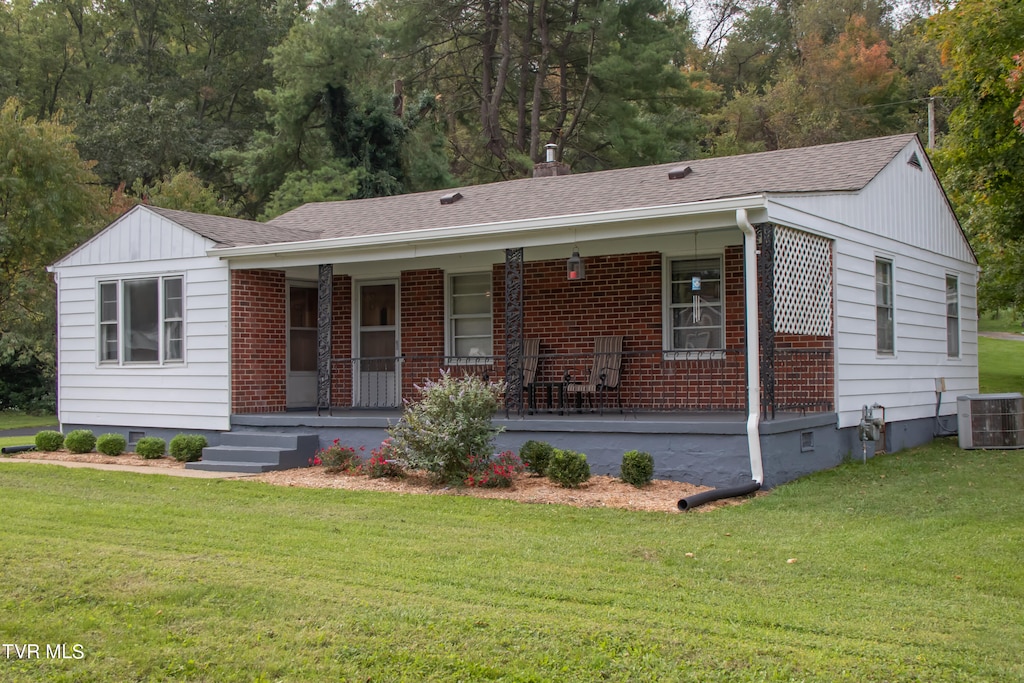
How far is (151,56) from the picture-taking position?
34.7 m

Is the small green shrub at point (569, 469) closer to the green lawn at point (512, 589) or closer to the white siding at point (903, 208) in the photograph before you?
the green lawn at point (512, 589)

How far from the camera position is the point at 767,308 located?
31.8 ft

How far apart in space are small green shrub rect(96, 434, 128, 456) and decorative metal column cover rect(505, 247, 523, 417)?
5.46m

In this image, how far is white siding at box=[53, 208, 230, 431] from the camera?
12.8 meters

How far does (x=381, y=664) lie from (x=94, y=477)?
7.33 m

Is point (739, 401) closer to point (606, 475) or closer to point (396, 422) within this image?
point (606, 475)

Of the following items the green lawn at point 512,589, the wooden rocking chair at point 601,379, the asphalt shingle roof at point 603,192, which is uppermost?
the asphalt shingle roof at point 603,192

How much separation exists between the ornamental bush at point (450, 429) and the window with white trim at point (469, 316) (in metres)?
3.67

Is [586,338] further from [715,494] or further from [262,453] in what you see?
[715,494]

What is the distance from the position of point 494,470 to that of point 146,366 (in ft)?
19.8

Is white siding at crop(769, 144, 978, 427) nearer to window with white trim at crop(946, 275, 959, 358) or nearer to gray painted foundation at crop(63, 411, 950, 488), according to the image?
window with white trim at crop(946, 275, 959, 358)

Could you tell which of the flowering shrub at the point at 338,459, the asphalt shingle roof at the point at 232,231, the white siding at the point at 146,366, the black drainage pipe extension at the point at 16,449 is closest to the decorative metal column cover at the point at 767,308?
the flowering shrub at the point at 338,459

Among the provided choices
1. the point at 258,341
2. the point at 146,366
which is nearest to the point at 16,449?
the point at 146,366

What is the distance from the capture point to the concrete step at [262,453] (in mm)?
11688
